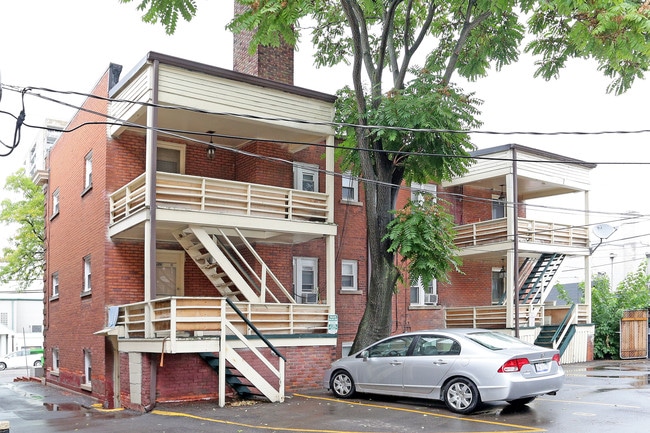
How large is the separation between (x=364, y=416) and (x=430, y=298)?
13.9 m

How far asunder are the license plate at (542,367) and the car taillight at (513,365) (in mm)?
321

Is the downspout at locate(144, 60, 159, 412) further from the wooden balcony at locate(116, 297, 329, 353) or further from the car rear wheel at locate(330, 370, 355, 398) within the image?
the car rear wheel at locate(330, 370, 355, 398)

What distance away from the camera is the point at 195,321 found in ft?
46.1

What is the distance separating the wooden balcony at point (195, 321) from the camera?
13.9m

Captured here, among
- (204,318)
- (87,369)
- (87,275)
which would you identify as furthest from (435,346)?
(87,369)

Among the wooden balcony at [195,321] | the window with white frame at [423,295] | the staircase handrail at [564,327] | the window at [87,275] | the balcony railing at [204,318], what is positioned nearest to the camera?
the wooden balcony at [195,321]

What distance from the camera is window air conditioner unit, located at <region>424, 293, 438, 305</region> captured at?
83.0 ft

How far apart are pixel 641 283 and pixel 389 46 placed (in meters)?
17.4

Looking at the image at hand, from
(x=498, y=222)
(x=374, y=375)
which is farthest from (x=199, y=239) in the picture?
(x=498, y=222)

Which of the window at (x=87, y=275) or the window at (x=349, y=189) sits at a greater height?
the window at (x=349, y=189)

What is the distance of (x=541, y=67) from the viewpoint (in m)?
18.8

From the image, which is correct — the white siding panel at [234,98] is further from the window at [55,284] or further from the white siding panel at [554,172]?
the window at [55,284]

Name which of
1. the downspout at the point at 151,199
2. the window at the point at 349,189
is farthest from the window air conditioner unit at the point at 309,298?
the downspout at the point at 151,199

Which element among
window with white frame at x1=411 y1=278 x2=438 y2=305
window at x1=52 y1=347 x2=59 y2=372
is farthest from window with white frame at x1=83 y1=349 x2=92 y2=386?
window with white frame at x1=411 y1=278 x2=438 y2=305
